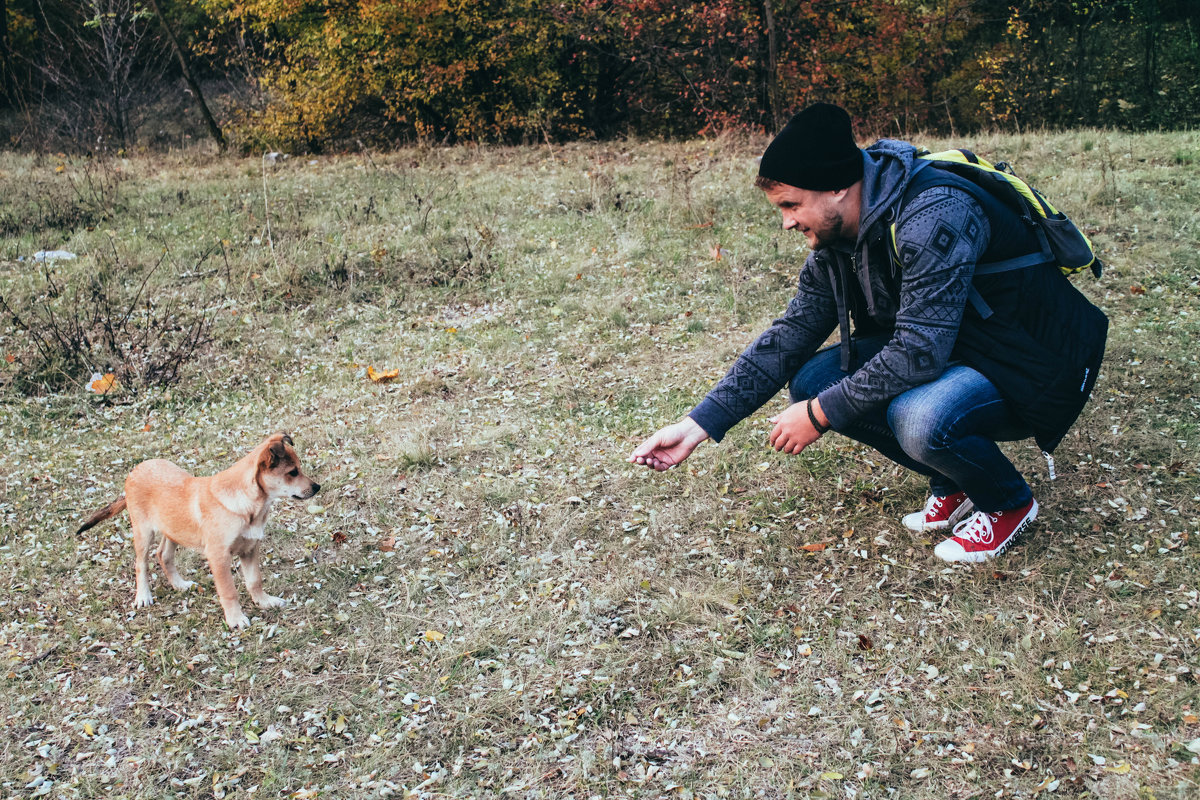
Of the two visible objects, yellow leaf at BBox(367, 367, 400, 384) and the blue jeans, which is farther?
yellow leaf at BBox(367, 367, 400, 384)

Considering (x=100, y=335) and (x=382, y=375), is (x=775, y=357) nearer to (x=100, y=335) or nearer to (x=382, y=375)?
(x=382, y=375)

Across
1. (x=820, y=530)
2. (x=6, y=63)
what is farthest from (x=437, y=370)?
(x=6, y=63)

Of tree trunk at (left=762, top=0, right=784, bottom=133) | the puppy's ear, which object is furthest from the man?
tree trunk at (left=762, top=0, right=784, bottom=133)

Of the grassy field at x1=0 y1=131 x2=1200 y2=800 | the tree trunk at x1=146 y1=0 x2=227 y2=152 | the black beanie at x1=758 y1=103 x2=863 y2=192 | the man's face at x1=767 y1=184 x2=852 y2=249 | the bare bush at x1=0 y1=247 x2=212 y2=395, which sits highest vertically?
the tree trunk at x1=146 y1=0 x2=227 y2=152

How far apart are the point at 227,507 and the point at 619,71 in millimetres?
19797

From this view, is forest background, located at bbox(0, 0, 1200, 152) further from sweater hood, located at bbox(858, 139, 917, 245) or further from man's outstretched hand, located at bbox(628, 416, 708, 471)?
man's outstretched hand, located at bbox(628, 416, 708, 471)

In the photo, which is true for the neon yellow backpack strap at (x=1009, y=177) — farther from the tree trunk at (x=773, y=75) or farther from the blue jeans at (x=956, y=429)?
the tree trunk at (x=773, y=75)

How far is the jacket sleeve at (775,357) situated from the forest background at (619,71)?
1360 cm

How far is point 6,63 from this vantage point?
21828 mm

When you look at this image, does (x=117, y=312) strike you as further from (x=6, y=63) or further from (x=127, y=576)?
(x=6, y=63)

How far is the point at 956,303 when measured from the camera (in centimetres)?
304

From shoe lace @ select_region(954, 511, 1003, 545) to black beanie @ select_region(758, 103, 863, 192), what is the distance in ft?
5.15

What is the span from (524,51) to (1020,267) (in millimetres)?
17780

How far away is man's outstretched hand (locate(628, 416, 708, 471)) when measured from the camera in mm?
3393
